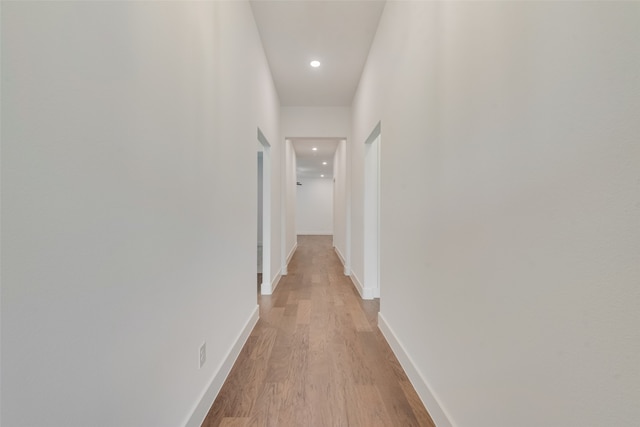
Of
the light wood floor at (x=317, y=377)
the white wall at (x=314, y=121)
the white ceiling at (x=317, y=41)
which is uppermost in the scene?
the white ceiling at (x=317, y=41)

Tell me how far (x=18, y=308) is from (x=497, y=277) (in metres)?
1.27

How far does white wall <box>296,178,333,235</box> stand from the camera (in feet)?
40.3

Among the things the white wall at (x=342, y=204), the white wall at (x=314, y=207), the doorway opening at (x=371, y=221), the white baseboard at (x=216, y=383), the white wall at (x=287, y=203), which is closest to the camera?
the white baseboard at (x=216, y=383)

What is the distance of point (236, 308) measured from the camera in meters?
2.10

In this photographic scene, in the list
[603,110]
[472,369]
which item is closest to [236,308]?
[472,369]

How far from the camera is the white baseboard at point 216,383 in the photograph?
1348 millimetres

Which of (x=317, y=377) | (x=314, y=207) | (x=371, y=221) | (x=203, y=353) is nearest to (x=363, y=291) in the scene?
(x=371, y=221)

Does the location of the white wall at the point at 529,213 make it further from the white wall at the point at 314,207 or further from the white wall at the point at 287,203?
the white wall at the point at 314,207

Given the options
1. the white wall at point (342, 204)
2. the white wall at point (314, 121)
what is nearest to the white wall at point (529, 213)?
→ the white wall at point (314, 121)

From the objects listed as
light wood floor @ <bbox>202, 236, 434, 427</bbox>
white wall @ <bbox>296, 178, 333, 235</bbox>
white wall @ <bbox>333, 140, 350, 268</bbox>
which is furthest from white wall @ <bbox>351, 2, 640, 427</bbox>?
white wall @ <bbox>296, 178, 333, 235</bbox>

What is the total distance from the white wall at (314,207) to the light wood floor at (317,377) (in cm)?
911

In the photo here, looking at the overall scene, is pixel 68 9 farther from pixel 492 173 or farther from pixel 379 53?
pixel 379 53

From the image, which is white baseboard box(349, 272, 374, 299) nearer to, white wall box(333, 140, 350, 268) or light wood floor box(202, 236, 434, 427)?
light wood floor box(202, 236, 434, 427)

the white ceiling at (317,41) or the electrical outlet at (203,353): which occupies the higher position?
the white ceiling at (317,41)
